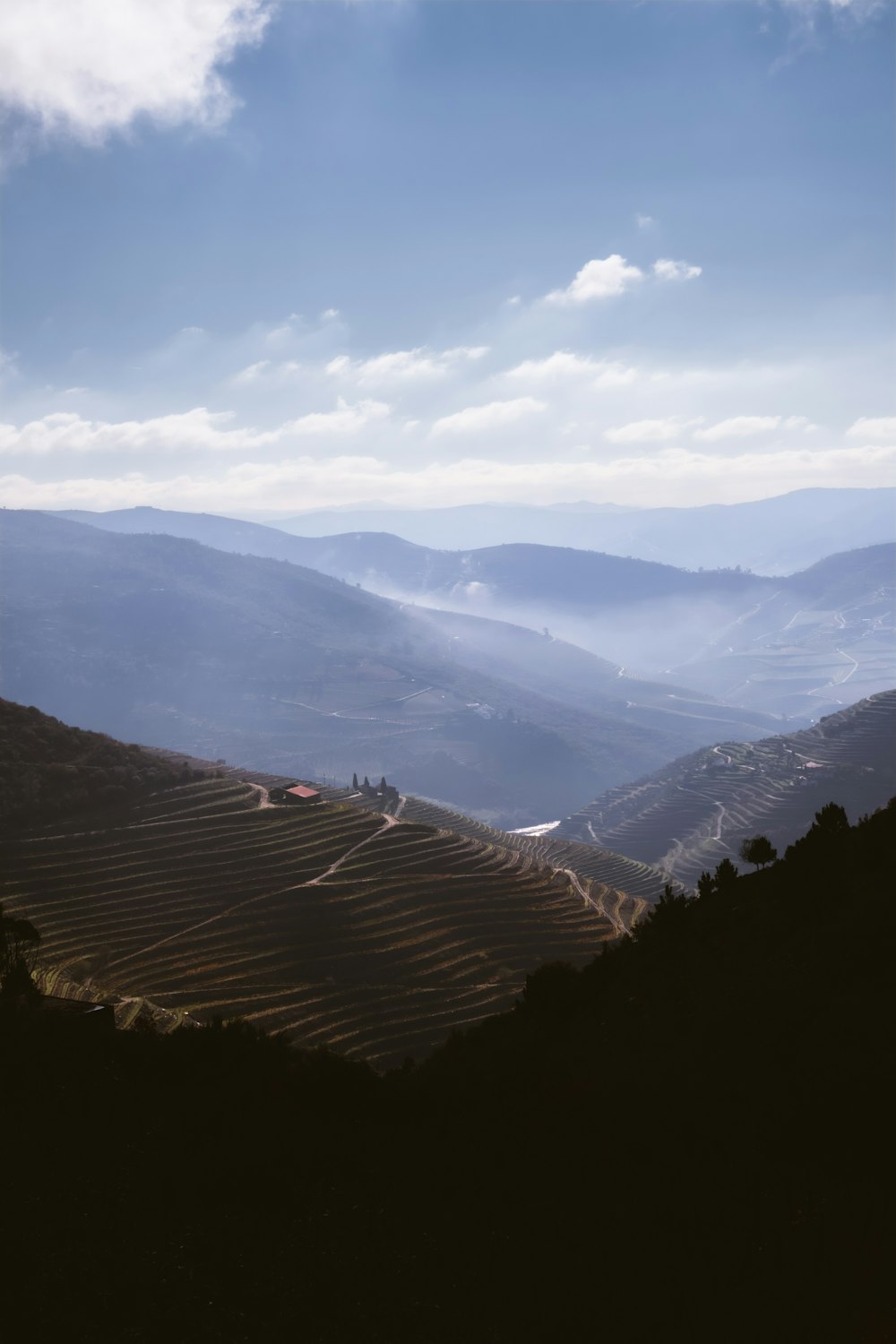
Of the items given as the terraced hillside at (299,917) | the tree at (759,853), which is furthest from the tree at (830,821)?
the terraced hillside at (299,917)

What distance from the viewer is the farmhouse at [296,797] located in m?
69.2

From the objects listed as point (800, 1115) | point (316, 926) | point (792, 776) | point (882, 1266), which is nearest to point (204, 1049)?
point (800, 1115)

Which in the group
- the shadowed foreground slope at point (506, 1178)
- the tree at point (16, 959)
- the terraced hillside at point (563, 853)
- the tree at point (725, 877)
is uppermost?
the tree at point (725, 877)

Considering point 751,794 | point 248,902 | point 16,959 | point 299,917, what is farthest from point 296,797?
point 751,794

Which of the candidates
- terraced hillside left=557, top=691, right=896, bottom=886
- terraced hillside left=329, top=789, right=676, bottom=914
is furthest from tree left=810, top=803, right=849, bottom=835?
terraced hillside left=557, top=691, right=896, bottom=886

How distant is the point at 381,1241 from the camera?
14469mm

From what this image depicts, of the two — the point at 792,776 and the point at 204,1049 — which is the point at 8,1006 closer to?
the point at 204,1049

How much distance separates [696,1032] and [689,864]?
3824 inches

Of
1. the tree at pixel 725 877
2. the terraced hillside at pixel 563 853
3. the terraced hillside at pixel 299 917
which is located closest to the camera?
the tree at pixel 725 877

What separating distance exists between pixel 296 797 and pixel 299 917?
1765 centimetres

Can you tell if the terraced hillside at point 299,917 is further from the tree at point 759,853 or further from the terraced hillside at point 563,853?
the terraced hillside at point 563,853

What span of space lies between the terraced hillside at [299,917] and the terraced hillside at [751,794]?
5399cm

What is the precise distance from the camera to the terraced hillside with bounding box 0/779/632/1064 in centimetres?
4425

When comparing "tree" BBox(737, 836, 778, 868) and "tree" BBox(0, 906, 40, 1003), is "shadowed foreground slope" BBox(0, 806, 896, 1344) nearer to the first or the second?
"tree" BBox(0, 906, 40, 1003)
